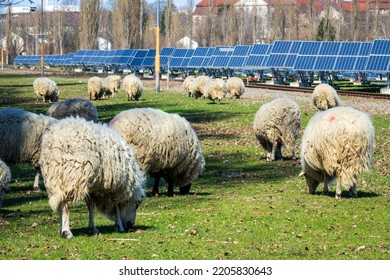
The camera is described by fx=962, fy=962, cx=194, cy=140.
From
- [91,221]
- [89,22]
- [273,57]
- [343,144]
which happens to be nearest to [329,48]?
[273,57]

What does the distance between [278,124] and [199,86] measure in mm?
25781

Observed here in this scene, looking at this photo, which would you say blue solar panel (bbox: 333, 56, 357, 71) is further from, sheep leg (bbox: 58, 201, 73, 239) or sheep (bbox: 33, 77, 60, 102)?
sheep leg (bbox: 58, 201, 73, 239)

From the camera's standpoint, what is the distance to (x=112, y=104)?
43938 mm

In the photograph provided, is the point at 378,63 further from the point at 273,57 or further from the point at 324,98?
the point at 324,98

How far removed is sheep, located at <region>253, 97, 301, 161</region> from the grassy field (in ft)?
1.49

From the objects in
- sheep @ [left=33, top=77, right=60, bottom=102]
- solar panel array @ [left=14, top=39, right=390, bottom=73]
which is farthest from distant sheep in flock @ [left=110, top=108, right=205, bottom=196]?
solar panel array @ [left=14, top=39, right=390, bottom=73]

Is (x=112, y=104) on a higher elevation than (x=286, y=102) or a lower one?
lower

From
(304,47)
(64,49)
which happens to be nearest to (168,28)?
(64,49)

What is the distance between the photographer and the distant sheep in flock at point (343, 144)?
50.2 ft

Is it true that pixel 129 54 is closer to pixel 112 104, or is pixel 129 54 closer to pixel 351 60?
pixel 351 60

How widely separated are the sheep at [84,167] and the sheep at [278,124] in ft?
32.9

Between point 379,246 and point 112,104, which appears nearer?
point 379,246

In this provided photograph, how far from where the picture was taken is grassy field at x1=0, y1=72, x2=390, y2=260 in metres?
10.8

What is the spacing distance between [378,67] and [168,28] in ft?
255
